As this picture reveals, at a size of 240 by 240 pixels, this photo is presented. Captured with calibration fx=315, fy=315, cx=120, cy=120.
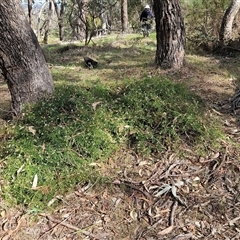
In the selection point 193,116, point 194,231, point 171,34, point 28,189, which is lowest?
point 194,231

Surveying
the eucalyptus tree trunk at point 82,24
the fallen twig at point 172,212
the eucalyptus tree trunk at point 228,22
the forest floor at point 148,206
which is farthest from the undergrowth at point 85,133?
the eucalyptus tree trunk at point 82,24

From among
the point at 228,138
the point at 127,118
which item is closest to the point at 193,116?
the point at 228,138

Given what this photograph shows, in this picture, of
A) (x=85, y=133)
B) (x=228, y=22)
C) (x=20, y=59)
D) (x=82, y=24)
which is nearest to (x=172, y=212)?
(x=85, y=133)

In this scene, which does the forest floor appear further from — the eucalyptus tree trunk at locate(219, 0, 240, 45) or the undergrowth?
the eucalyptus tree trunk at locate(219, 0, 240, 45)

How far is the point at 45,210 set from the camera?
2.52 metres

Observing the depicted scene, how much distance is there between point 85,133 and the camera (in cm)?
304

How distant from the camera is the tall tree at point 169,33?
204 inches

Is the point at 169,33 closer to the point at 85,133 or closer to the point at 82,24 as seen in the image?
the point at 85,133

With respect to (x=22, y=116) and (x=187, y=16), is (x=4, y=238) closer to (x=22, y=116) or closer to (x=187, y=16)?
(x=22, y=116)

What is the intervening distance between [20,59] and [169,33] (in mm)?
2805

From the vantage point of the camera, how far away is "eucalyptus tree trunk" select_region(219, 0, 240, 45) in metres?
6.92

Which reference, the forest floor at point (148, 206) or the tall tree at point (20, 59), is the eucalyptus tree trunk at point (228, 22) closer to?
the forest floor at point (148, 206)

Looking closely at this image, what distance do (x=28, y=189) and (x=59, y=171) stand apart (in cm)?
30

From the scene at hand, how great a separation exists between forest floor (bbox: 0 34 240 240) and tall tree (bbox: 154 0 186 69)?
254cm
